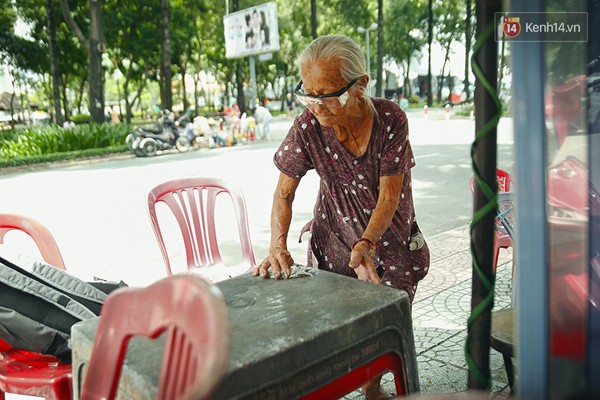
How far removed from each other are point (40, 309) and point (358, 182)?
125cm

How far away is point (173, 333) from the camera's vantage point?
977mm

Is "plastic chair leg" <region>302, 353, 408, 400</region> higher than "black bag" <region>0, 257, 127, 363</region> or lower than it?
lower

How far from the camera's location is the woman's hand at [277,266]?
1.91 meters

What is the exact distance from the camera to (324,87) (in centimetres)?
191

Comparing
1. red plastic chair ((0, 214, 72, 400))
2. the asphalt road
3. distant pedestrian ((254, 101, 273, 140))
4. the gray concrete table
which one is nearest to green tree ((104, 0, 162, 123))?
distant pedestrian ((254, 101, 273, 140))

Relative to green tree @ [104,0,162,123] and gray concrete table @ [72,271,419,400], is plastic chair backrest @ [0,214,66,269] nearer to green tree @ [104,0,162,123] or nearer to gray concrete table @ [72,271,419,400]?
gray concrete table @ [72,271,419,400]

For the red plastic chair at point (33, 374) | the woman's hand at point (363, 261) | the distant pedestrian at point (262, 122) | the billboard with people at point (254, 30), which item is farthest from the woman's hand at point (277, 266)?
the billboard with people at point (254, 30)

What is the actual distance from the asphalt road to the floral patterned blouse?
12.4 inches

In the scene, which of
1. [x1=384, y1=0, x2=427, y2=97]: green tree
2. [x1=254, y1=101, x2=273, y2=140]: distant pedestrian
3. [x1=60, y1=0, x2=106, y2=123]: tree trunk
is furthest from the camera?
[x1=384, y1=0, x2=427, y2=97]: green tree

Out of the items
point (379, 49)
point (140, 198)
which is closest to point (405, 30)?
point (379, 49)

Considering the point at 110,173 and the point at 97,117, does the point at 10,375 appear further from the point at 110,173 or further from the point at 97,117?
the point at 97,117

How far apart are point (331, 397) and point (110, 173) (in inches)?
403

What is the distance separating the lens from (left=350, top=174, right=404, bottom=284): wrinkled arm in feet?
6.51

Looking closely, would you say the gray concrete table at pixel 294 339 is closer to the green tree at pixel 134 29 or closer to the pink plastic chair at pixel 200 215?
the pink plastic chair at pixel 200 215
